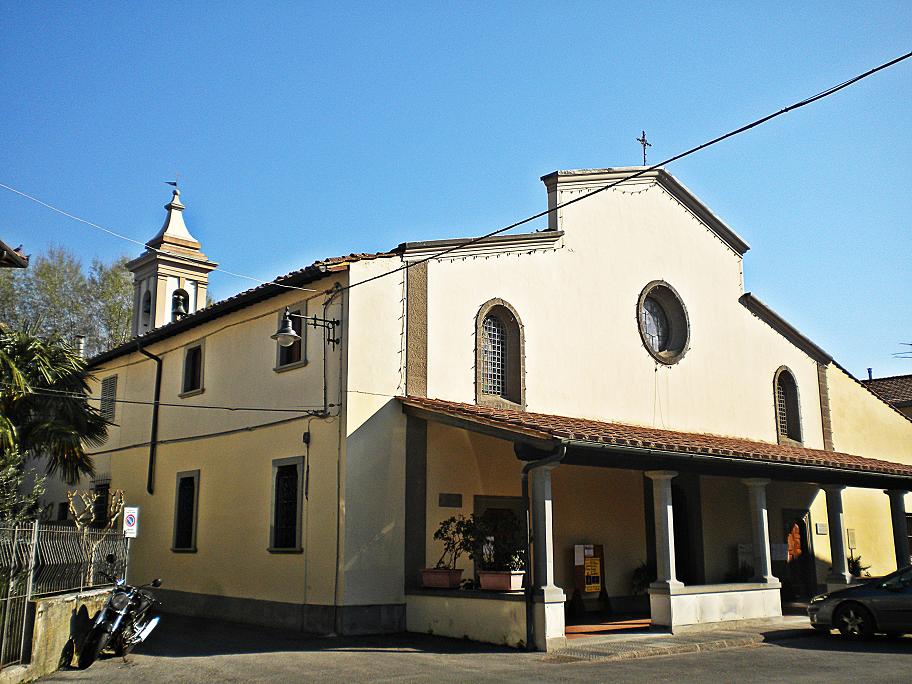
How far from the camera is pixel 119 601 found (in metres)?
11.4

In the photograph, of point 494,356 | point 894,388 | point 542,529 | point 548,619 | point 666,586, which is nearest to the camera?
point 548,619

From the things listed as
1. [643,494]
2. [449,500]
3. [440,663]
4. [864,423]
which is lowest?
[440,663]

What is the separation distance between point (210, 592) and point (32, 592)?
24.5 feet

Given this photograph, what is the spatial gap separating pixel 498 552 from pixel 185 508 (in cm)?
845

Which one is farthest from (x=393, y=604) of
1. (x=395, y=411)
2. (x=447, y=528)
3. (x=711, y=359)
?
(x=711, y=359)

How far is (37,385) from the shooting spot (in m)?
17.3

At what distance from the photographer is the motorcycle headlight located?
11367 mm

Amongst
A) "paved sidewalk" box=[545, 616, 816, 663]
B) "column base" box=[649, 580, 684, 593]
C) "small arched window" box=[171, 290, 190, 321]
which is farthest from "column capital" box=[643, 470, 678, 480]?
"small arched window" box=[171, 290, 190, 321]

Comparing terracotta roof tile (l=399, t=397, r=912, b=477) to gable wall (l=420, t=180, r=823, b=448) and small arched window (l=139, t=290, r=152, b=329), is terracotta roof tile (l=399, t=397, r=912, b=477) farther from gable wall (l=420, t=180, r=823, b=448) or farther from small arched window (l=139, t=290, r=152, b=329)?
small arched window (l=139, t=290, r=152, b=329)

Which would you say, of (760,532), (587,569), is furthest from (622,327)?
(587,569)

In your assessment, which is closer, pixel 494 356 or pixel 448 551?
pixel 448 551

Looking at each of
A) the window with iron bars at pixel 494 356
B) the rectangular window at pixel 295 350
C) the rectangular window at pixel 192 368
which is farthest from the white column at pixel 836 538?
the rectangular window at pixel 192 368

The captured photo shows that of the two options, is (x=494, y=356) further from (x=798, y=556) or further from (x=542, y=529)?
(x=798, y=556)

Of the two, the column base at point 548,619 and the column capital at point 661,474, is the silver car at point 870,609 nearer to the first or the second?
the column capital at point 661,474
